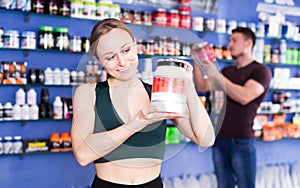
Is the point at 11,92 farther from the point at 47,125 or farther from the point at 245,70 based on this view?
the point at 245,70

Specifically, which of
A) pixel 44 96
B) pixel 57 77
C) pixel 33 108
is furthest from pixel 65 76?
pixel 33 108

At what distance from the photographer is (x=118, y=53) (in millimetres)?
1254

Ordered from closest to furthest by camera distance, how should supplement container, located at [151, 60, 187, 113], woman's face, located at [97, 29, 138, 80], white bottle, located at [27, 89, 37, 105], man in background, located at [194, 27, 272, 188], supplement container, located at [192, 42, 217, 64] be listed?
supplement container, located at [151, 60, 187, 113]
woman's face, located at [97, 29, 138, 80]
supplement container, located at [192, 42, 217, 64]
man in background, located at [194, 27, 272, 188]
white bottle, located at [27, 89, 37, 105]

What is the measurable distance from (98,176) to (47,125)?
1.95 meters

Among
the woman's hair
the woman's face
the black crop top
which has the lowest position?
the black crop top

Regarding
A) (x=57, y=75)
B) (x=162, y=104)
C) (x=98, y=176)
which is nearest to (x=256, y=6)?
(x=57, y=75)

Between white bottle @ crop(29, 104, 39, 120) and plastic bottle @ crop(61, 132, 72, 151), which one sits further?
plastic bottle @ crop(61, 132, 72, 151)

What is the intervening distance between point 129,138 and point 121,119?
9 centimetres

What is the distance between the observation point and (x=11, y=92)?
11.0ft

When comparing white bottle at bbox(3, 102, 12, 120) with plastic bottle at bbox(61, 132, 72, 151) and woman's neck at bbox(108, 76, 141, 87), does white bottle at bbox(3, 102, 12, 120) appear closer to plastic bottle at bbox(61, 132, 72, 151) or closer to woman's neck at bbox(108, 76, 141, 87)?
plastic bottle at bbox(61, 132, 72, 151)

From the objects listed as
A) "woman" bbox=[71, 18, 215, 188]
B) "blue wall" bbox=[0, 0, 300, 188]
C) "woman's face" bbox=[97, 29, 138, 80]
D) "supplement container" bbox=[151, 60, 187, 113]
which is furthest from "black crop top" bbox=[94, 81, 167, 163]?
"blue wall" bbox=[0, 0, 300, 188]

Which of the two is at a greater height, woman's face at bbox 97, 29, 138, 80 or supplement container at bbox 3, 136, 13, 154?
woman's face at bbox 97, 29, 138, 80

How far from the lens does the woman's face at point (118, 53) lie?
49.4 inches

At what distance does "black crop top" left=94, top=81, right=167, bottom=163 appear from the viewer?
4.61 ft
